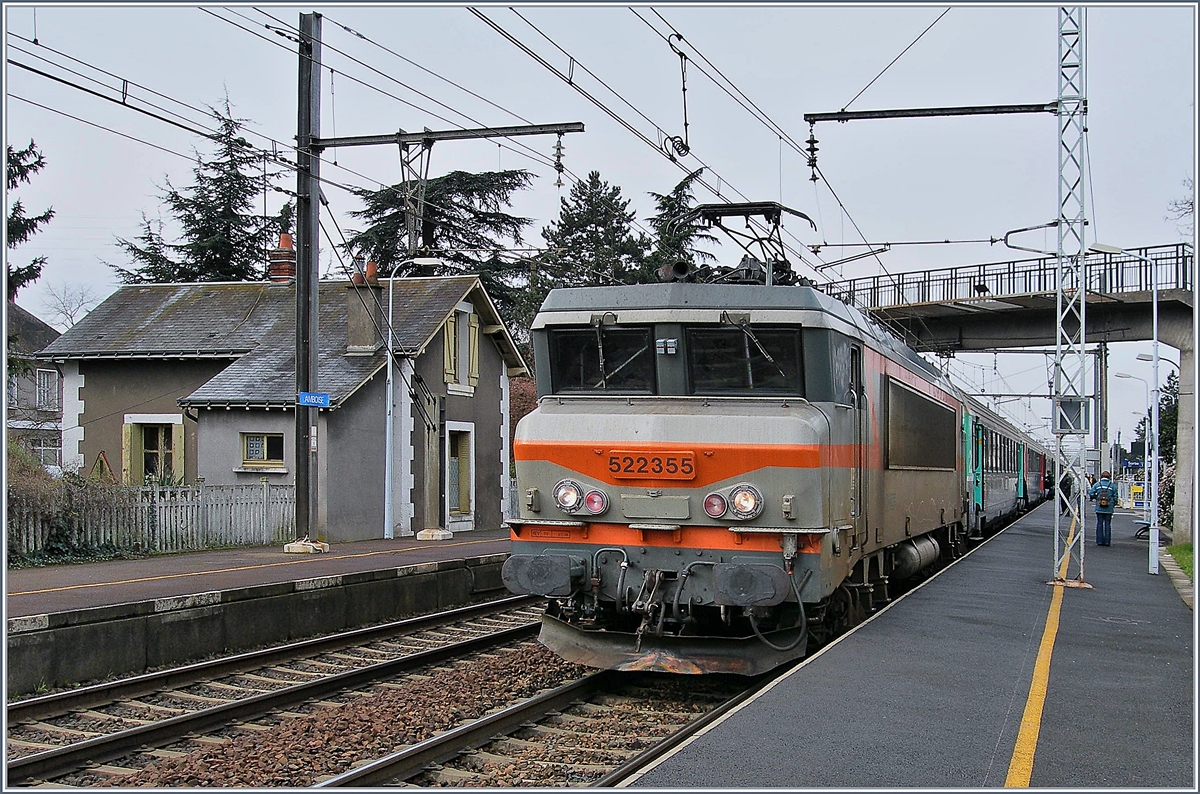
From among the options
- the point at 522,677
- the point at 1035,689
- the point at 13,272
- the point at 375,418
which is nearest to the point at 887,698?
the point at 1035,689

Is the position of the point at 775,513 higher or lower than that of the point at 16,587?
higher

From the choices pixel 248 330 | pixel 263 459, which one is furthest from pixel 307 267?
pixel 248 330

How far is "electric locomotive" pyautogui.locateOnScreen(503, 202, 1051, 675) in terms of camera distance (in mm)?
8859

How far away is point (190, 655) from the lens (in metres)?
11.5

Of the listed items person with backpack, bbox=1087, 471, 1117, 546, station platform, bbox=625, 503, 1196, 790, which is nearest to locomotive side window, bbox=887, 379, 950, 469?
station platform, bbox=625, 503, 1196, 790

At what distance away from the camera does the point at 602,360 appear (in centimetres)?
982

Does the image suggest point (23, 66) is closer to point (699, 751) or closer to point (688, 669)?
point (688, 669)

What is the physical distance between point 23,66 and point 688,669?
27.4 feet

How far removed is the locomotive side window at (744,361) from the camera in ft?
30.7

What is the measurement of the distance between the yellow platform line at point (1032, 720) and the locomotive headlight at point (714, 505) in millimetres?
Result: 2556

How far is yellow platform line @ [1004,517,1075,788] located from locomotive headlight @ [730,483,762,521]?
7.70 ft

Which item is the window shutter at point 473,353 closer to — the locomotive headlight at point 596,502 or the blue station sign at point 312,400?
the blue station sign at point 312,400

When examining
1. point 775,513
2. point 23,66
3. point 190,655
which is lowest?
point 190,655

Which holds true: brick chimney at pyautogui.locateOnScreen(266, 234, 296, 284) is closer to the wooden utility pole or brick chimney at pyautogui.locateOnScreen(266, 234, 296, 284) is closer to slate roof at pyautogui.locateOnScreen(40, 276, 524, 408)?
slate roof at pyautogui.locateOnScreen(40, 276, 524, 408)
